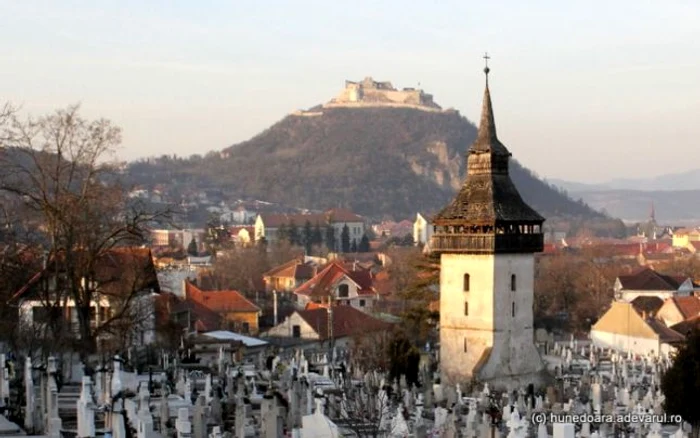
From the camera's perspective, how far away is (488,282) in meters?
41.5

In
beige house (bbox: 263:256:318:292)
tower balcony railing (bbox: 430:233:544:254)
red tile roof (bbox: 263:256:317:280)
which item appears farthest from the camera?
red tile roof (bbox: 263:256:317:280)

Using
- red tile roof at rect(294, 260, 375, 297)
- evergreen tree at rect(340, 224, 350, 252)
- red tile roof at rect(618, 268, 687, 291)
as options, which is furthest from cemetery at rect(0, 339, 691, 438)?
evergreen tree at rect(340, 224, 350, 252)

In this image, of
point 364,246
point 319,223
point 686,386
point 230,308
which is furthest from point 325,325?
point 319,223

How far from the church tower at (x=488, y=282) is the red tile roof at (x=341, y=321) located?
50.5 ft

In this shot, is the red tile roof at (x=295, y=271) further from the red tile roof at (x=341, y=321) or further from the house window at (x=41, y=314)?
the house window at (x=41, y=314)

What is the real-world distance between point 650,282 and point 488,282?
141ft

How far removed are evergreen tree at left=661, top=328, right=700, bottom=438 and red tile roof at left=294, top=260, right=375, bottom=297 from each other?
51435 mm

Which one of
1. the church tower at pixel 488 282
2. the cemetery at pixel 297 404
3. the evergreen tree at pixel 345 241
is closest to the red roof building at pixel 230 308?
the cemetery at pixel 297 404

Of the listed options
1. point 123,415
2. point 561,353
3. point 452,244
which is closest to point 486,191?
point 452,244

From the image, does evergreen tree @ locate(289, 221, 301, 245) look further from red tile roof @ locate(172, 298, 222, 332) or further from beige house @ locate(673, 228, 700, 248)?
red tile roof @ locate(172, 298, 222, 332)

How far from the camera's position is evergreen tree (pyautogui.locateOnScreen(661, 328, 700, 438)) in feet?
94.8

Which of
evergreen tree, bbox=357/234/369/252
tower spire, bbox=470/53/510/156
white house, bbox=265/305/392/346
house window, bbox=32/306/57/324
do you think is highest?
tower spire, bbox=470/53/510/156

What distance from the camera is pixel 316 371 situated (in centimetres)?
3753

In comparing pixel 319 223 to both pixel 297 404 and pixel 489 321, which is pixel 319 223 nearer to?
pixel 489 321
